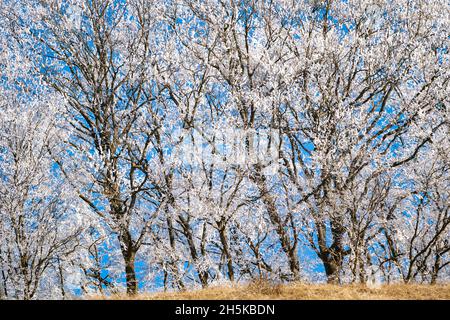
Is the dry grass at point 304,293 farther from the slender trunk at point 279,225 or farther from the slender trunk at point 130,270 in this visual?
the slender trunk at point 130,270

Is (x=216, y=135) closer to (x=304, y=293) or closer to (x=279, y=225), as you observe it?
(x=279, y=225)

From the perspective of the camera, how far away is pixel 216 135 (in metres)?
14.8

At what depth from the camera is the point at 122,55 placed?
54.1 feet

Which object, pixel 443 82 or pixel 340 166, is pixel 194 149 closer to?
pixel 340 166

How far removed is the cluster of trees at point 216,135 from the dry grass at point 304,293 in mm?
2320

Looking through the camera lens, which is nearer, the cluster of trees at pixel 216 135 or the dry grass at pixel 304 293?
the dry grass at pixel 304 293

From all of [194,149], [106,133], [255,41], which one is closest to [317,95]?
[255,41]

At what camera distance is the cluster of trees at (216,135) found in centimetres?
1260

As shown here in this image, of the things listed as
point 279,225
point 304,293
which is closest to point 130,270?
point 279,225

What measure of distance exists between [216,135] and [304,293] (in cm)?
779

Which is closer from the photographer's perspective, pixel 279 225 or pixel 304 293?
pixel 304 293

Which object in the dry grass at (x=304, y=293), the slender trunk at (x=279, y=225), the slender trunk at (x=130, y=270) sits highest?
the slender trunk at (x=279, y=225)

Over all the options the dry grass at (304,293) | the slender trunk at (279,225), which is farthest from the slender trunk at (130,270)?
the slender trunk at (279,225)

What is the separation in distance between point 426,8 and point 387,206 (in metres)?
7.32
